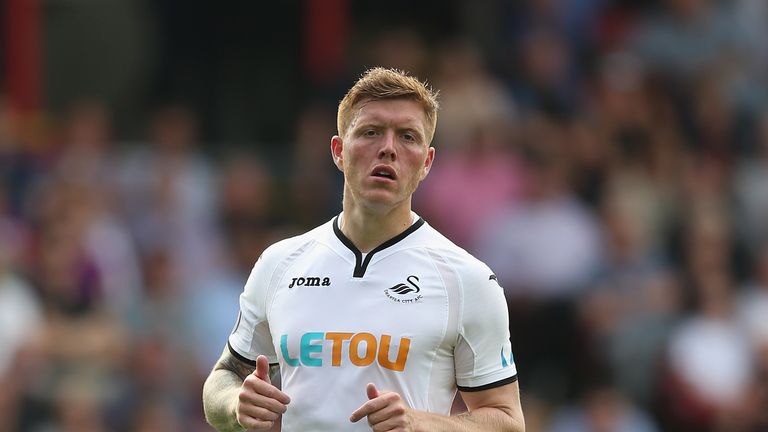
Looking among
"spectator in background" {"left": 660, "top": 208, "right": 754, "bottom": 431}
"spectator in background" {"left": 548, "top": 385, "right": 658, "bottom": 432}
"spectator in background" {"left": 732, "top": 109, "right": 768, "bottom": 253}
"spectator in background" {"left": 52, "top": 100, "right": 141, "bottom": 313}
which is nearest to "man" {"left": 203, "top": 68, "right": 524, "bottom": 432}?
"spectator in background" {"left": 548, "top": 385, "right": 658, "bottom": 432}

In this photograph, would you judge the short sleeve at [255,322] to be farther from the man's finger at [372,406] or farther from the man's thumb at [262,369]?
the man's finger at [372,406]

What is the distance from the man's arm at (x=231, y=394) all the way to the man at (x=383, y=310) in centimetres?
1

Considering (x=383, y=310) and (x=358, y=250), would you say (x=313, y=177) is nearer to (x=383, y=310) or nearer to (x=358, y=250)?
(x=358, y=250)

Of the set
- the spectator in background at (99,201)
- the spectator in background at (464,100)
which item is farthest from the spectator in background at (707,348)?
the spectator in background at (99,201)

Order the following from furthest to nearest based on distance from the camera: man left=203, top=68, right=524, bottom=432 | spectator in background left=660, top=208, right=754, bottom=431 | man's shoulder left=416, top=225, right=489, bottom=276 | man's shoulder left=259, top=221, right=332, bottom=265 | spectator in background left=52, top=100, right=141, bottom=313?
1. spectator in background left=52, top=100, right=141, bottom=313
2. spectator in background left=660, top=208, right=754, bottom=431
3. man's shoulder left=259, top=221, right=332, bottom=265
4. man's shoulder left=416, top=225, right=489, bottom=276
5. man left=203, top=68, right=524, bottom=432

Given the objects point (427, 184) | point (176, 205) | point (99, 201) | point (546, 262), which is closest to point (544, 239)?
point (546, 262)

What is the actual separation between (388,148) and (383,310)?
61 cm

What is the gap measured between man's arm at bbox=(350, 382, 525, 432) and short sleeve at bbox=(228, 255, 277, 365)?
80cm

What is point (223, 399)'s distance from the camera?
19.6 ft

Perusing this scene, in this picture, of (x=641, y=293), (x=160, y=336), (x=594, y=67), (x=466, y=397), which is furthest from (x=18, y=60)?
(x=466, y=397)

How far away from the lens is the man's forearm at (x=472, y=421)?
549 cm

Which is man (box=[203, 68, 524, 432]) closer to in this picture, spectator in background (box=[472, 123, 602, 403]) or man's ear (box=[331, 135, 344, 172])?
man's ear (box=[331, 135, 344, 172])

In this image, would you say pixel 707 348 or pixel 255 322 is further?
pixel 707 348

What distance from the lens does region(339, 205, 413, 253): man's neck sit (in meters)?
5.95
